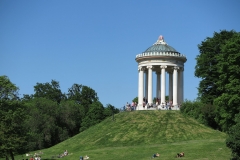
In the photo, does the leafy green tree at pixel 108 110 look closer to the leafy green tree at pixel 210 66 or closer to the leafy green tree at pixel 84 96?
the leafy green tree at pixel 84 96

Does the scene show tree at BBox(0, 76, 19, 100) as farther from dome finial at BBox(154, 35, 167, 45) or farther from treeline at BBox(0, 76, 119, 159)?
dome finial at BBox(154, 35, 167, 45)

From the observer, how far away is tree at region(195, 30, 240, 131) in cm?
5269

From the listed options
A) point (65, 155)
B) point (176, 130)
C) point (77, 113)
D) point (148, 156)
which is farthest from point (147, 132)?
point (77, 113)

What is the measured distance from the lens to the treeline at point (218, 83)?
5288 centimetres

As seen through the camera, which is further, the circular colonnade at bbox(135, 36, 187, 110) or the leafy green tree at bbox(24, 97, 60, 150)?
the leafy green tree at bbox(24, 97, 60, 150)

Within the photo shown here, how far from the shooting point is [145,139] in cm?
5875

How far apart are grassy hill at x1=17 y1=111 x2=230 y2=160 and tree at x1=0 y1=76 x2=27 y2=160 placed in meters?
5.04

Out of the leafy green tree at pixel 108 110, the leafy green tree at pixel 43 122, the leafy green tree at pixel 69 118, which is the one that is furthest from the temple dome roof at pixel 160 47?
the leafy green tree at pixel 69 118

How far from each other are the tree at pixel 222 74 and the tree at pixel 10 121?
839 inches

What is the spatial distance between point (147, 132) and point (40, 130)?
1184 inches

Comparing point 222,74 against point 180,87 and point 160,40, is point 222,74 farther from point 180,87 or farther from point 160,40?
point 160,40

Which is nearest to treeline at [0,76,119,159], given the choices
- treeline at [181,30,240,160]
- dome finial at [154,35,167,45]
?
dome finial at [154,35,167,45]

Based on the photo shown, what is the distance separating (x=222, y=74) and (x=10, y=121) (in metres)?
23.5

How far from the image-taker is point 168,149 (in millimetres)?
48406
